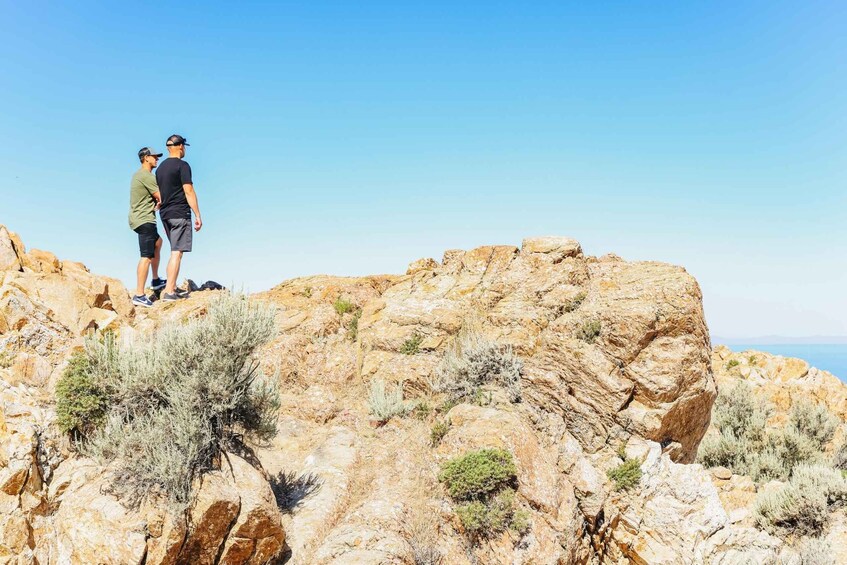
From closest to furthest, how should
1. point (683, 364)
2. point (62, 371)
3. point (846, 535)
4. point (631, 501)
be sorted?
point (62, 371) → point (631, 501) → point (683, 364) → point (846, 535)

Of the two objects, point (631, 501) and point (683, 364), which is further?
point (683, 364)

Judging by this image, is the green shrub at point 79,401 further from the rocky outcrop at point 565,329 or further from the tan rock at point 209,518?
the rocky outcrop at point 565,329

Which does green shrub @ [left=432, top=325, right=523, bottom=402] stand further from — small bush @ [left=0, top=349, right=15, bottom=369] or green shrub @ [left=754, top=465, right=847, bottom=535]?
small bush @ [left=0, top=349, right=15, bottom=369]

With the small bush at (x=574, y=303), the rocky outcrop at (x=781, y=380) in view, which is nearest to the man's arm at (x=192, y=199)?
the small bush at (x=574, y=303)

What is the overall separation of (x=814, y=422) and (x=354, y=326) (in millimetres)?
14428

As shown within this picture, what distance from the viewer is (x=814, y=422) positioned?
16125mm

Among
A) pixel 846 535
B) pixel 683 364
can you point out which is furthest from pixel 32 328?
pixel 846 535

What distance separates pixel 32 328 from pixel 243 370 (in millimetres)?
2906

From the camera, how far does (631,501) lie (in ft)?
Result: 28.9

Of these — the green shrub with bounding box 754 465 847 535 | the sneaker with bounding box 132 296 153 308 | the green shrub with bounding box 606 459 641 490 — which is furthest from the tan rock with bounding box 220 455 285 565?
the green shrub with bounding box 754 465 847 535

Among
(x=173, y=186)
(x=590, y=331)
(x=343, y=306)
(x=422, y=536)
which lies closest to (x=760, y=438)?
(x=590, y=331)

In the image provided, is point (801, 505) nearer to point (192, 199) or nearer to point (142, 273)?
point (192, 199)

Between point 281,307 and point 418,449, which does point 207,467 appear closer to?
point 418,449

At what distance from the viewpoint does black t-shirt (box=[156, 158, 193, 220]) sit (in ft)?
38.5
